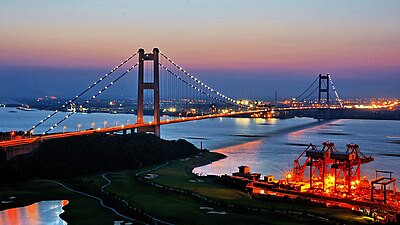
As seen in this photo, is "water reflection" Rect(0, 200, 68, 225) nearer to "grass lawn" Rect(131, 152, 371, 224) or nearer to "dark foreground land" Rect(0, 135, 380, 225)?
"dark foreground land" Rect(0, 135, 380, 225)

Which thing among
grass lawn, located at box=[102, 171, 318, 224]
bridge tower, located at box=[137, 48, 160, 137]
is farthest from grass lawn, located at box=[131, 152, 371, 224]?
bridge tower, located at box=[137, 48, 160, 137]

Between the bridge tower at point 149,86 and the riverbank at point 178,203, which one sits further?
the bridge tower at point 149,86

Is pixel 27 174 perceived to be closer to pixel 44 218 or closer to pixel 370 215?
pixel 44 218

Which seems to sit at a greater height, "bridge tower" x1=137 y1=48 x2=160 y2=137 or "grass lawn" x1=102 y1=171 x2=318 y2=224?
"bridge tower" x1=137 y1=48 x2=160 y2=137

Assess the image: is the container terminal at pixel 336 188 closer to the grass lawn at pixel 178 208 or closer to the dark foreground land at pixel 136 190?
the dark foreground land at pixel 136 190

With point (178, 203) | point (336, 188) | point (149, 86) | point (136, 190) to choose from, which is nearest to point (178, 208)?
point (178, 203)

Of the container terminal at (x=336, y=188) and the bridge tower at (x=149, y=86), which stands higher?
the bridge tower at (x=149, y=86)

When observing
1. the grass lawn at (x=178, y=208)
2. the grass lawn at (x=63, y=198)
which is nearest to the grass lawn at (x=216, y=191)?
the grass lawn at (x=178, y=208)
